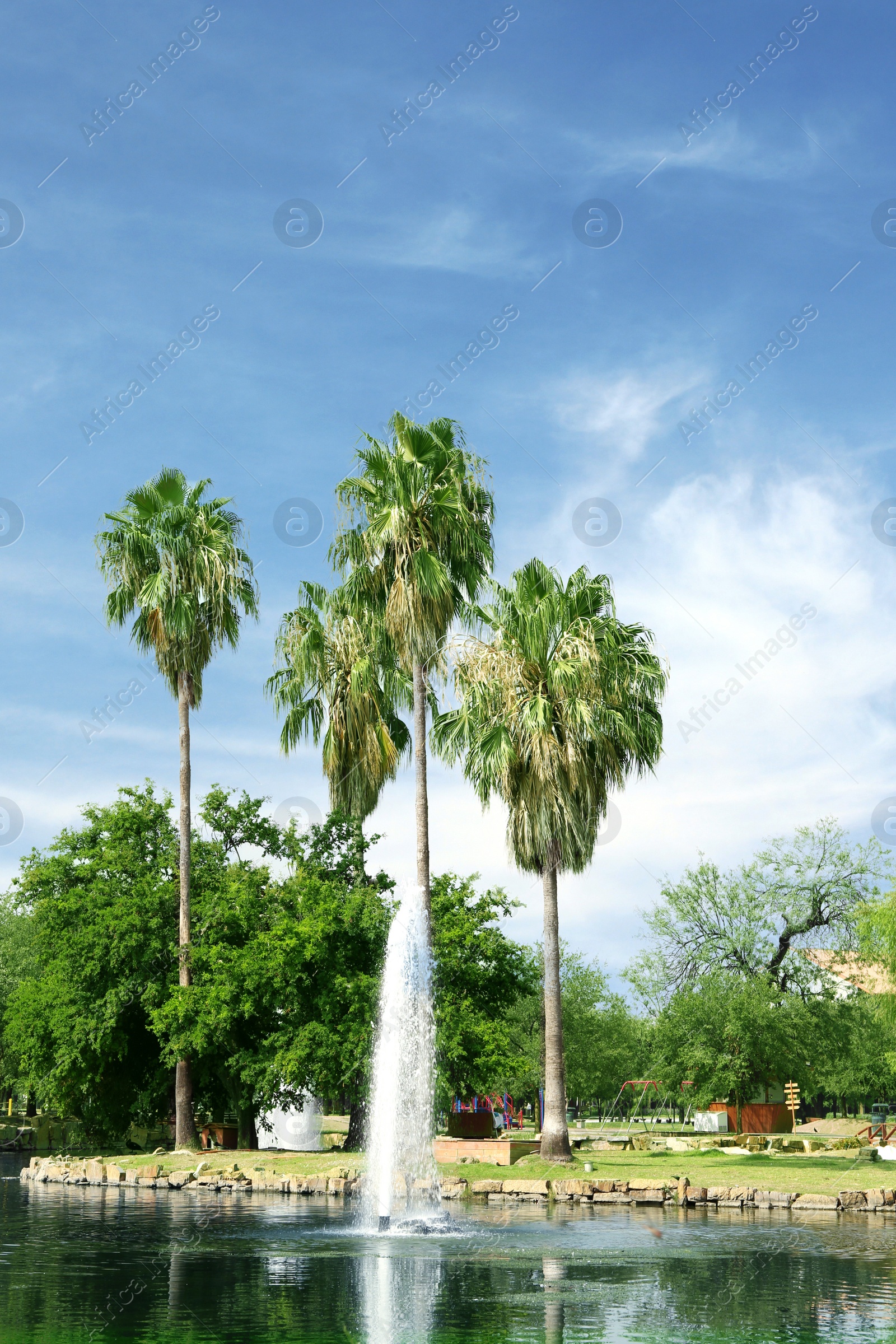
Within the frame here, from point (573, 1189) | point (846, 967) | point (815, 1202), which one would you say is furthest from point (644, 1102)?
point (815, 1202)

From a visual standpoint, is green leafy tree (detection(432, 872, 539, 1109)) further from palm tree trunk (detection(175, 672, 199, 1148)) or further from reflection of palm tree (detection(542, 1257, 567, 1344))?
reflection of palm tree (detection(542, 1257, 567, 1344))

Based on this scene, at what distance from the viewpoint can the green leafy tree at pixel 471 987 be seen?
3158 centimetres

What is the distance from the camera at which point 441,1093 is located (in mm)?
30812

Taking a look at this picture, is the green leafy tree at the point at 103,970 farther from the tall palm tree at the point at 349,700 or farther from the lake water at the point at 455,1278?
the lake water at the point at 455,1278

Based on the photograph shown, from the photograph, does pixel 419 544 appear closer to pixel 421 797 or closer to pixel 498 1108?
pixel 421 797

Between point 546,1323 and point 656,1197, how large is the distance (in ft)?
42.6

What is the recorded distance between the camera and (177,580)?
123 ft

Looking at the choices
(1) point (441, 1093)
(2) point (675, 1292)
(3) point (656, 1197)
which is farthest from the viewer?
(1) point (441, 1093)

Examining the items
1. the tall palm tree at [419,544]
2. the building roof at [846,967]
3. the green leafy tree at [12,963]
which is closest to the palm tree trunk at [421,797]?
the tall palm tree at [419,544]

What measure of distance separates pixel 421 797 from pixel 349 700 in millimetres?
5995

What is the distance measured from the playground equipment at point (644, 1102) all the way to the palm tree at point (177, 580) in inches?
766

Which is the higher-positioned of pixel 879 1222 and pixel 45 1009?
pixel 45 1009

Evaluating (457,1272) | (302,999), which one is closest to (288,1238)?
(457,1272)

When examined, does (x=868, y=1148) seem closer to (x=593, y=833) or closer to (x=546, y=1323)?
(x=593, y=833)
